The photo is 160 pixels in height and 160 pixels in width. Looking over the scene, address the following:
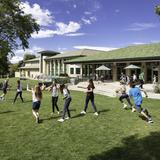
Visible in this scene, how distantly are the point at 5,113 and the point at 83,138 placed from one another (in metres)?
6.78

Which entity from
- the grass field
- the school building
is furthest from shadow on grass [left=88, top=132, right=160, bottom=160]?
the school building

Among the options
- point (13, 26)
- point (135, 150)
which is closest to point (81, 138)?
point (135, 150)

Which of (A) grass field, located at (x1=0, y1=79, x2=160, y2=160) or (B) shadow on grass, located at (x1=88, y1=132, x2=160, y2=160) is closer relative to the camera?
(B) shadow on grass, located at (x1=88, y1=132, x2=160, y2=160)

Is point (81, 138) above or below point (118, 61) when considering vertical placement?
below

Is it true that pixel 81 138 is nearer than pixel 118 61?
Yes

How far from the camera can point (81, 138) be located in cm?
1012

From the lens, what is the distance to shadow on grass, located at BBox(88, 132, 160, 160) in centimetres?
817

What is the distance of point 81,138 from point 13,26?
92.2ft

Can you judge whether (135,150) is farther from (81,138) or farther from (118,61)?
(118,61)

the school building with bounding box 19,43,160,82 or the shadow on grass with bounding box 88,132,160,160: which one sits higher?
the school building with bounding box 19,43,160,82

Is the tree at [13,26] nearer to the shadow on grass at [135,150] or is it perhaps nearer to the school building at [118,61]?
the school building at [118,61]

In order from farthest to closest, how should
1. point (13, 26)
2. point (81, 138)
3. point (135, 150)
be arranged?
1. point (13, 26)
2. point (81, 138)
3. point (135, 150)

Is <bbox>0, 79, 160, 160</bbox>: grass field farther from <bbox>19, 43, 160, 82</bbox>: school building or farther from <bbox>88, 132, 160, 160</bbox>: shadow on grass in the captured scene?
<bbox>19, 43, 160, 82</bbox>: school building

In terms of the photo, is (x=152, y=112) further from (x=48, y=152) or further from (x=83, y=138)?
(x=48, y=152)
